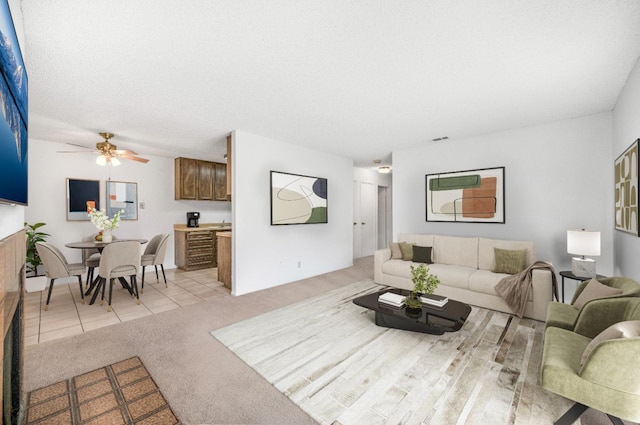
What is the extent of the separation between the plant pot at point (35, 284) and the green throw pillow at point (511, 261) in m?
7.01

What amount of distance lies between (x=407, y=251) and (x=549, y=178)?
223cm

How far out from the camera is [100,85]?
258cm

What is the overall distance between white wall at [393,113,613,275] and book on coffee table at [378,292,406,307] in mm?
2252

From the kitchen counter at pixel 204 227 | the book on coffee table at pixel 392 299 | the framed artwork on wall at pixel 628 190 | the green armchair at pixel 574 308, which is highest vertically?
the framed artwork on wall at pixel 628 190

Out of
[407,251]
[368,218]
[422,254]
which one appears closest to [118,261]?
[407,251]

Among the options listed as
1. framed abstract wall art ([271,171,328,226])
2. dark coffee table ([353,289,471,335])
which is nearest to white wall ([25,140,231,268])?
framed abstract wall art ([271,171,328,226])

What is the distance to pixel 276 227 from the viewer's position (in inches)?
184

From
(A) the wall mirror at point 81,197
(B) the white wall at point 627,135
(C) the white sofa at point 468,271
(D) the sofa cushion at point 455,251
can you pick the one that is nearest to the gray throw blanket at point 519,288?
(C) the white sofa at point 468,271

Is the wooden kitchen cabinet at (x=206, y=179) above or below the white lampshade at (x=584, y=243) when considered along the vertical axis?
above

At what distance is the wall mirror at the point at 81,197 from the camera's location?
4.79m

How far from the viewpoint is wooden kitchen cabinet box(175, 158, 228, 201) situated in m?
5.88

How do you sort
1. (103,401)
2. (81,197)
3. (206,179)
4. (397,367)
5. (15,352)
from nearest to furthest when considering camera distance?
1. (15,352)
2. (103,401)
3. (397,367)
4. (81,197)
5. (206,179)

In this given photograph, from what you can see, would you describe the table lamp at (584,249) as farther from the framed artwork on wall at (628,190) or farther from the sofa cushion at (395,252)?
the sofa cushion at (395,252)

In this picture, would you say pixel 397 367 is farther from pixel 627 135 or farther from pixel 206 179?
pixel 206 179
